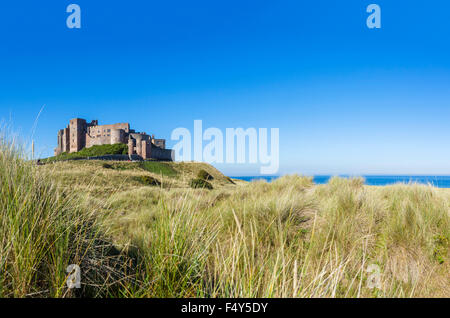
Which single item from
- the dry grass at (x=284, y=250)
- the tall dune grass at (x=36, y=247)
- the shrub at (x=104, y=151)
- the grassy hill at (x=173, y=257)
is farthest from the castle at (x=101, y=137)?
the tall dune grass at (x=36, y=247)

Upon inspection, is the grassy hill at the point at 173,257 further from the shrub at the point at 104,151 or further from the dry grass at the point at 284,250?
the shrub at the point at 104,151

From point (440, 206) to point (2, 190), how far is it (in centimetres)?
528

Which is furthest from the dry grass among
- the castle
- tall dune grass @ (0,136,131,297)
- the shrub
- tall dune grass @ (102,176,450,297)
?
the castle

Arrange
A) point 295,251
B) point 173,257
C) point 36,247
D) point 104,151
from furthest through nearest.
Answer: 1. point 104,151
2. point 295,251
3. point 173,257
4. point 36,247

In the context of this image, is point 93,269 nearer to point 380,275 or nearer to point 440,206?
point 380,275

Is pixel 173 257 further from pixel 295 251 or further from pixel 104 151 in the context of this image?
pixel 104 151

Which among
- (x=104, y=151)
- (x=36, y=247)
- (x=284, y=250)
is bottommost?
(x=284, y=250)

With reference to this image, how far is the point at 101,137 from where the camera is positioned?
49.6 meters

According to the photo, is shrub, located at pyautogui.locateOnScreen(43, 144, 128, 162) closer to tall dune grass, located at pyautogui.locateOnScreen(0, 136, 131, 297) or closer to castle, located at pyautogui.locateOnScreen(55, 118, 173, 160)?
castle, located at pyautogui.locateOnScreen(55, 118, 173, 160)

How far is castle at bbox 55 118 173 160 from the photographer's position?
154 ft

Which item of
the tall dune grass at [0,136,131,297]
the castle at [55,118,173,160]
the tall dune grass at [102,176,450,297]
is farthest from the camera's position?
the castle at [55,118,173,160]

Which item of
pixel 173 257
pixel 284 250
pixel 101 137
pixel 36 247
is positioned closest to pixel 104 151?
pixel 101 137

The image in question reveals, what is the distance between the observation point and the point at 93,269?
1.71m
